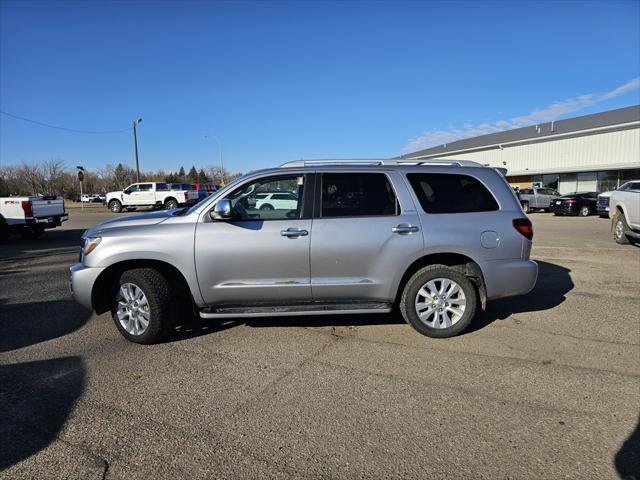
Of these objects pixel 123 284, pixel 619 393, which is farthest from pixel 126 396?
pixel 619 393

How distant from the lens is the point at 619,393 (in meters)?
3.48

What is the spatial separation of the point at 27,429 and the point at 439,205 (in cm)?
424

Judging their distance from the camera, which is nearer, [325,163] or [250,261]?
[250,261]

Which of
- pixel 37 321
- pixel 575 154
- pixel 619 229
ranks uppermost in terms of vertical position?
pixel 575 154

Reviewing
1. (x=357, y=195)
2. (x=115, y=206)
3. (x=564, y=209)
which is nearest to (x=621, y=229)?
(x=357, y=195)

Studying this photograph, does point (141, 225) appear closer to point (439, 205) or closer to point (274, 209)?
point (274, 209)

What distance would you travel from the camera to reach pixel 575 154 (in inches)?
1371

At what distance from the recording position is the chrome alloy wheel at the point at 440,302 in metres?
4.66

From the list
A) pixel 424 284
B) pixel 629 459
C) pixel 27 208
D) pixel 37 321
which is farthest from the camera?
pixel 27 208

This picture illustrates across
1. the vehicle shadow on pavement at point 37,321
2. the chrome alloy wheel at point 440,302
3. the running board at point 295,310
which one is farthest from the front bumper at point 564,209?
the vehicle shadow on pavement at point 37,321

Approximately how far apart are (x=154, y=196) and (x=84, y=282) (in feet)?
95.0

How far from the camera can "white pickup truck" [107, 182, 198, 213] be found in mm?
31344

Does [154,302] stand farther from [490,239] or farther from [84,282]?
[490,239]

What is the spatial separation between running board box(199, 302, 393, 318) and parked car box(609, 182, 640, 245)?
879 centimetres
